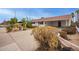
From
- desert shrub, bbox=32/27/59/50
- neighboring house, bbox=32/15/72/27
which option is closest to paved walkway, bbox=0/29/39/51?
desert shrub, bbox=32/27/59/50

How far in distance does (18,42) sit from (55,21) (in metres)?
0.64

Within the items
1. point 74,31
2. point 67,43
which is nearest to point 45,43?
point 67,43

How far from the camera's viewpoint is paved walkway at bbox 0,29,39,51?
90.8 inches

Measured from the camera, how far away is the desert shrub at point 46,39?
2.31m

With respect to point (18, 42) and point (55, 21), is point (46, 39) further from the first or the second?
point (18, 42)

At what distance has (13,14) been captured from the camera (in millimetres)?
2330

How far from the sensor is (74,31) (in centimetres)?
232

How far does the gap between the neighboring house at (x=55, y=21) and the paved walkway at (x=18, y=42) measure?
20cm
